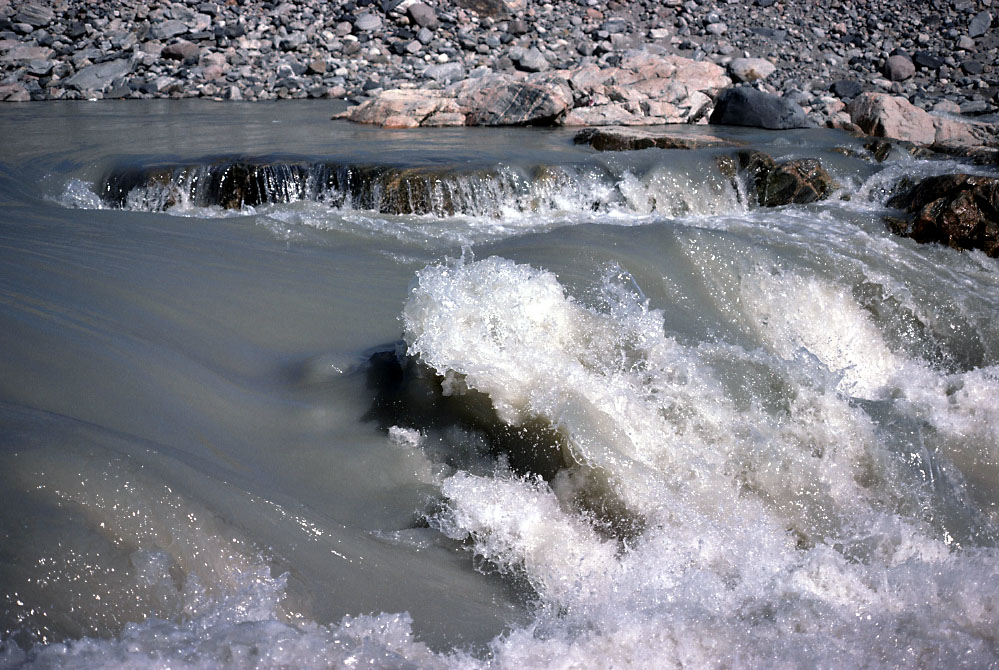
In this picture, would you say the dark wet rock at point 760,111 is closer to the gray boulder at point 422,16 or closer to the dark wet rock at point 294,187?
the dark wet rock at point 294,187

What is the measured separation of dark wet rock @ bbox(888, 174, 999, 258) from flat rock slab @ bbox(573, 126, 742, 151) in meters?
2.72

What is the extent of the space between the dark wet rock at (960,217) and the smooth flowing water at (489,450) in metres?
0.43

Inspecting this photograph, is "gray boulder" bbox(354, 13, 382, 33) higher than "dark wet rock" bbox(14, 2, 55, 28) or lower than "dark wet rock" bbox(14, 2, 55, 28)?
higher

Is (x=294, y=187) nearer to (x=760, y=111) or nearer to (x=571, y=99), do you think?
(x=571, y=99)

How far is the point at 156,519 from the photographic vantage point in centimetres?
158

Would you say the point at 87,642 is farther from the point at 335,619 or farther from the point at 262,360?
the point at 262,360

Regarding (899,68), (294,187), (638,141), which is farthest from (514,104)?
(899,68)

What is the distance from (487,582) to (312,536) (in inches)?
17.0

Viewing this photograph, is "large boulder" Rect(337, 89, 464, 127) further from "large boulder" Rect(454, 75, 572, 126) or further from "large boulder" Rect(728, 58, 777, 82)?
"large boulder" Rect(728, 58, 777, 82)

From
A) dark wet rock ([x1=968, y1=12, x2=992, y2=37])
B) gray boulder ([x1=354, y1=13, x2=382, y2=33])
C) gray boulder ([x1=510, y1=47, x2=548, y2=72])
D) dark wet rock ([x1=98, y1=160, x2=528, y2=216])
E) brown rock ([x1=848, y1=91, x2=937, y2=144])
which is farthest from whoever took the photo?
dark wet rock ([x1=968, y1=12, x2=992, y2=37])

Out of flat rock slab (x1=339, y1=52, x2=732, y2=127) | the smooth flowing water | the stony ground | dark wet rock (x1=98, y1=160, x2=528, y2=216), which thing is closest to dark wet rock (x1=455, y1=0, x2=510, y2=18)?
the stony ground

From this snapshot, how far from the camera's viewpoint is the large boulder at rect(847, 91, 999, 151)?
30.0 feet

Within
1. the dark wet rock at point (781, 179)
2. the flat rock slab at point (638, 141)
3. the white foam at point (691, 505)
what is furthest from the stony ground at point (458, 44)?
the white foam at point (691, 505)

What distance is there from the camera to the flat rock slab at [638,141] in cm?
780
